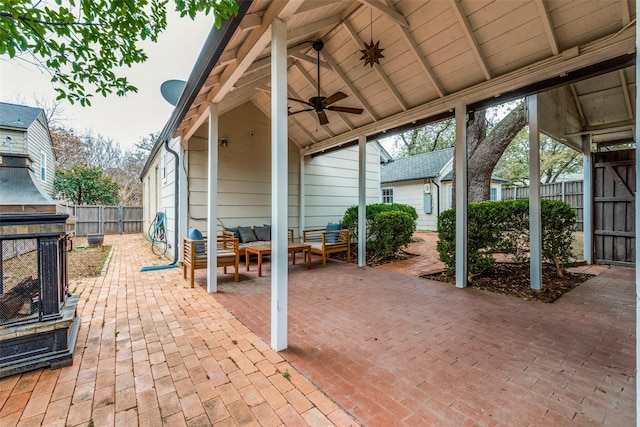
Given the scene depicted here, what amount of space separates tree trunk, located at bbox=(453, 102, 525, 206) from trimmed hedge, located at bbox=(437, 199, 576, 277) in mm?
2097

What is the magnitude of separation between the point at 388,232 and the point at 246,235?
335 cm

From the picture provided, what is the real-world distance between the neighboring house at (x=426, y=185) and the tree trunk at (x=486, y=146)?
492cm

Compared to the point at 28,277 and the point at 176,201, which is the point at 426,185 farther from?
the point at 28,277

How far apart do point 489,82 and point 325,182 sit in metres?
4.99

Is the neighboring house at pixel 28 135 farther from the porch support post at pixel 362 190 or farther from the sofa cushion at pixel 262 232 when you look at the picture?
the porch support post at pixel 362 190

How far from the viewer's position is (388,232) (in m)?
6.51

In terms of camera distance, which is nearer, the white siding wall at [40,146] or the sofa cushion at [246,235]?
the sofa cushion at [246,235]

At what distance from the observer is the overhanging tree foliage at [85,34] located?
2039 mm

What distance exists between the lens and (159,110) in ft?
70.2

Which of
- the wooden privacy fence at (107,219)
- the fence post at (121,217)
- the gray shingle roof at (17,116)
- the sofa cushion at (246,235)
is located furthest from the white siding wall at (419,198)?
the gray shingle roof at (17,116)

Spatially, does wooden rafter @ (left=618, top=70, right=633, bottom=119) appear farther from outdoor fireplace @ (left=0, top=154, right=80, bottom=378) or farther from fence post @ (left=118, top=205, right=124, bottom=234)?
fence post @ (left=118, top=205, right=124, bottom=234)

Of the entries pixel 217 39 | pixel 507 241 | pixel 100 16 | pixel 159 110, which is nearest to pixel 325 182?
pixel 507 241

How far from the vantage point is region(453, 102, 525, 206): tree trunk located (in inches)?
260

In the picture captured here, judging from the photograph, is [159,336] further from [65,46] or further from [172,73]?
[172,73]
